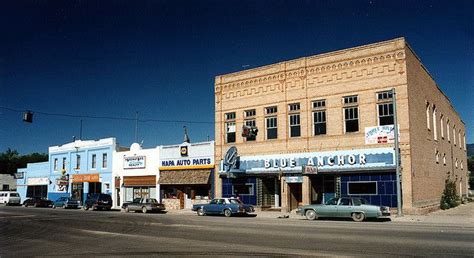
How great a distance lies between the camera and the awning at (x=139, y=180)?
43719mm

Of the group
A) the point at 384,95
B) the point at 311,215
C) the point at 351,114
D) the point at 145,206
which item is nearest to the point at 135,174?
the point at 145,206

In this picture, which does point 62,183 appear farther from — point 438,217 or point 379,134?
point 438,217

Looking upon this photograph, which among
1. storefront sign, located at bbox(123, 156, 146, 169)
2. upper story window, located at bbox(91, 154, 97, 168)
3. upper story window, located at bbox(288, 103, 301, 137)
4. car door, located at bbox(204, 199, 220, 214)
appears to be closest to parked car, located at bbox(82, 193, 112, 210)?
storefront sign, located at bbox(123, 156, 146, 169)

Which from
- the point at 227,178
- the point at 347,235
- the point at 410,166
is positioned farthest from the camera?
the point at 227,178

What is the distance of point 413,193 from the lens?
27984mm

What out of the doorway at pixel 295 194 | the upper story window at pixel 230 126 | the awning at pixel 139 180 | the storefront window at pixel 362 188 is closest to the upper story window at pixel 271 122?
the upper story window at pixel 230 126

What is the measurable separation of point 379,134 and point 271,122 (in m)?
9.11

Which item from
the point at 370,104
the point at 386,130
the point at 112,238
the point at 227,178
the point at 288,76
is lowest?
the point at 112,238

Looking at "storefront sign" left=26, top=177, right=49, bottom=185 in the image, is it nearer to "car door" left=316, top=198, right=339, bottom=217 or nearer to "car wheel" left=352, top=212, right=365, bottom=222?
"car door" left=316, top=198, right=339, bottom=217

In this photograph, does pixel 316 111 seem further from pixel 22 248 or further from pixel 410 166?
pixel 22 248

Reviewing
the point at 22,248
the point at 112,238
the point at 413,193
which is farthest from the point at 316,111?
the point at 22,248

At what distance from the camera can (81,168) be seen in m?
52.7

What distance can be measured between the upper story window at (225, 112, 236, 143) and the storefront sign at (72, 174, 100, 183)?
19901mm

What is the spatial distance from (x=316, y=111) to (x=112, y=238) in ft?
65.4
